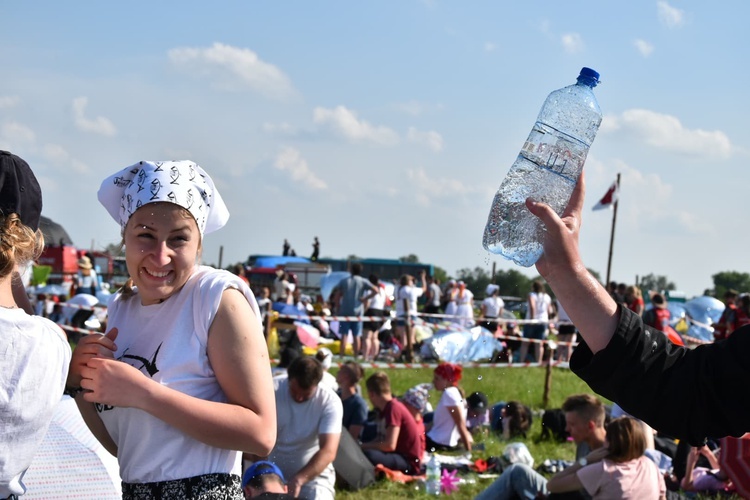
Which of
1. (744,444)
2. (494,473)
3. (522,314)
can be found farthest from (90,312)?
(744,444)

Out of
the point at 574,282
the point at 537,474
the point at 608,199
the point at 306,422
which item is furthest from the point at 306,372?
the point at 608,199

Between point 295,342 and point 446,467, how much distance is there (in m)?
7.57

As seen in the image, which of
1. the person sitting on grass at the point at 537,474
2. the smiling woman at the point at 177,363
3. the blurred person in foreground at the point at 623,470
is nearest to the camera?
the smiling woman at the point at 177,363

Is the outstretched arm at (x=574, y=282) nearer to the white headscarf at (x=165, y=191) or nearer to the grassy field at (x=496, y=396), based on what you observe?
the white headscarf at (x=165, y=191)

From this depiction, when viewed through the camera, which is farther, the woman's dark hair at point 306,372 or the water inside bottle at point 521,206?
the woman's dark hair at point 306,372

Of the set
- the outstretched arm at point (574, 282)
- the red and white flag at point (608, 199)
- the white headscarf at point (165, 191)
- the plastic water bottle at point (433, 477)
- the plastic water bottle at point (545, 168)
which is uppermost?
the red and white flag at point (608, 199)

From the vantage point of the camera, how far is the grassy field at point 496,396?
24.0 ft

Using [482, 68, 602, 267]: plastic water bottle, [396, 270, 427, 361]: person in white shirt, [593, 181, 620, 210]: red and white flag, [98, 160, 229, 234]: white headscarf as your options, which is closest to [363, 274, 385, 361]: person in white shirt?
[396, 270, 427, 361]: person in white shirt

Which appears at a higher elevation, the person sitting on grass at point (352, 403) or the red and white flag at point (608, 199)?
the red and white flag at point (608, 199)

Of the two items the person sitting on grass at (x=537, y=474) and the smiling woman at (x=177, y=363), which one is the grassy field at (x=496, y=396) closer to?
the person sitting on grass at (x=537, y=474)

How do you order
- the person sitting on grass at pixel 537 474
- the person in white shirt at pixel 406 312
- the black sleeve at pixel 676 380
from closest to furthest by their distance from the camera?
the black sleeve at pixel 676 380
the person sitting on grass at pixel 537 474
the person in white shirt at pixel 406 312

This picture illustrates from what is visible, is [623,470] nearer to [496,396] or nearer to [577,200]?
[577,200]

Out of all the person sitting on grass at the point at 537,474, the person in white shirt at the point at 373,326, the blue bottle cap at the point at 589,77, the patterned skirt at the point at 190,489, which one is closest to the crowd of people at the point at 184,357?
the patterned skirt at the point at 190,489

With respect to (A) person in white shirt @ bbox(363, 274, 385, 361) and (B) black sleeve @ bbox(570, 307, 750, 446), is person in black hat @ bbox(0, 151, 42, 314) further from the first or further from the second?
(A) person in white shirt @ bbox(363, 274, 385, 361)
